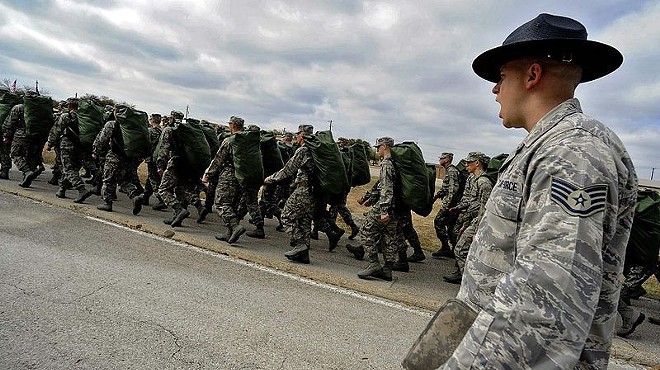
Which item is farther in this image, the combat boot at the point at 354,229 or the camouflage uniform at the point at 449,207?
the combat boot at the point at 354,229

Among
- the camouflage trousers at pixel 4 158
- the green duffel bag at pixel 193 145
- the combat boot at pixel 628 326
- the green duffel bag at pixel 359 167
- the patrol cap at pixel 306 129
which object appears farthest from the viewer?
the camouflage trousers at pixel 4 158

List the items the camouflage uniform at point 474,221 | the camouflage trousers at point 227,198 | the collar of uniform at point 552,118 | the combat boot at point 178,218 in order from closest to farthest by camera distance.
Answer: the collar of uniform at point 552,118 → the camouflage uniform at point 474,221 → the camouflage trousers at point 227,198 → the combat boot at point 178,218

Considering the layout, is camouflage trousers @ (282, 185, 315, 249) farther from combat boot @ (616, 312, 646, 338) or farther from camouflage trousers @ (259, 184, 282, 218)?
combat boot @ (616, 312, 646, 338)

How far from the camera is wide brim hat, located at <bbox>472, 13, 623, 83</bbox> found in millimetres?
1245

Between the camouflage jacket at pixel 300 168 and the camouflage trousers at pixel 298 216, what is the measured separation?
0.11 metres

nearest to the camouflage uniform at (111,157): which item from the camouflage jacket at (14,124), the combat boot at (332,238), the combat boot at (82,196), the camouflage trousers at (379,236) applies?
the combat boot at (82,196)

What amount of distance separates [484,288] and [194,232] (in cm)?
647

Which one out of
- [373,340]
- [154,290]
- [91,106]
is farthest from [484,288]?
[91,106]

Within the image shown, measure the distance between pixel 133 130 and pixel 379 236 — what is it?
201 inches

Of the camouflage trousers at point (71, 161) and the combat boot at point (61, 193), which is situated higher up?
the camouflage trousers at point (71, 161)

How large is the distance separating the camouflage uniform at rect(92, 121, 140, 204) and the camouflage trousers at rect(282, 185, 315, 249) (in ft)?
12.6

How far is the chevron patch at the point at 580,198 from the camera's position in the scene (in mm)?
977

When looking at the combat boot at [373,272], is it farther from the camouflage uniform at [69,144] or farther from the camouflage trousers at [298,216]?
the camouflage uniform at [69,144]

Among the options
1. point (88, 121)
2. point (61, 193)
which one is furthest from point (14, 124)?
point (61, 193)
